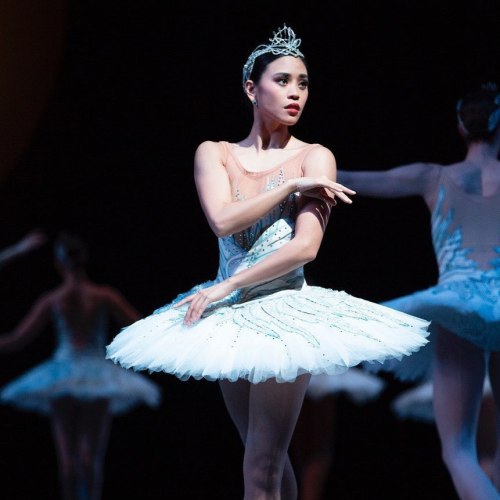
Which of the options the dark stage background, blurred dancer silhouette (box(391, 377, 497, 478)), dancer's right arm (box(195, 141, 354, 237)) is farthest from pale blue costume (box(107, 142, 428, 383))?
the dark stage background

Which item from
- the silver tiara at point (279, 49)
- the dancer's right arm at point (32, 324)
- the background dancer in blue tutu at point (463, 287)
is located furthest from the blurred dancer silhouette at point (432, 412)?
the dancer's right arm at point (32, 324)

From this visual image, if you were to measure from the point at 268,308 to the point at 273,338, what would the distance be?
6.8 inches

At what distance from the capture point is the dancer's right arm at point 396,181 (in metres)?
3.50

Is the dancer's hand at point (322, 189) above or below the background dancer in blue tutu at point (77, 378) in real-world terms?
above

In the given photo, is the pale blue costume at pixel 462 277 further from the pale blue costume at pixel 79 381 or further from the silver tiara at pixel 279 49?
the pale blue costume at pixel 79 381

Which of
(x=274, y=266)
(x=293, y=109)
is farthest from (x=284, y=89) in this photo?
(x=274, y=266)

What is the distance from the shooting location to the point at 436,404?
3162mm

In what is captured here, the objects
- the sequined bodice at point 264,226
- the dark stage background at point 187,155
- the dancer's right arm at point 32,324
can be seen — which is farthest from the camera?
the dancer's right arm at point 32,324

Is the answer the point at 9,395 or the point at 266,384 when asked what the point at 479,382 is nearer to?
the point at 266,384

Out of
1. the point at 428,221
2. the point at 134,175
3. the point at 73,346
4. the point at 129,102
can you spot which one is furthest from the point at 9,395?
the point at 428,221

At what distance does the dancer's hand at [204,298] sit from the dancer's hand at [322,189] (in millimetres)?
333

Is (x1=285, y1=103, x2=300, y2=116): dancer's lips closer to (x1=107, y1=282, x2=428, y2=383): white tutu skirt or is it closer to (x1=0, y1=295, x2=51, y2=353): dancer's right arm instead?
(x1=107, y1=282, x2=428, y2=383): white tutu skirt

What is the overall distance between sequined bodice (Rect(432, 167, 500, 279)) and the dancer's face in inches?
36.8

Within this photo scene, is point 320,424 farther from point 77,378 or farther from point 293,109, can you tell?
point 293,109
